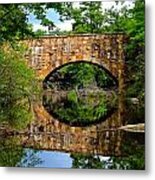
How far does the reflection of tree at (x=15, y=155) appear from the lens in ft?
8.32

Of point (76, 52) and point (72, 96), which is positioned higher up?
point (76, 52)

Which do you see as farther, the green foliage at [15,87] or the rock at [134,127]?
the green foliage at [15,87]

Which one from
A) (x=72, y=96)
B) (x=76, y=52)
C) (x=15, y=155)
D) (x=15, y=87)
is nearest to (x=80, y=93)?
(x=72, y=96)

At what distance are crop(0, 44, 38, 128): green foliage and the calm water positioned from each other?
50 millimetres

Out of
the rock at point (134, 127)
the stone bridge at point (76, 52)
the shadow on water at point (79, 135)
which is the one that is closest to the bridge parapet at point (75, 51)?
the stone bridge at point (76, 52)

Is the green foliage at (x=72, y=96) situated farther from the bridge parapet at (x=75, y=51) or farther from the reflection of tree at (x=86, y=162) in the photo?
the reflection of tree at (x=86, y=162)

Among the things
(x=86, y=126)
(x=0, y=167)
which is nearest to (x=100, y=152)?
(x=86, y=126)

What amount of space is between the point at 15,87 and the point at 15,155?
12.1 inches

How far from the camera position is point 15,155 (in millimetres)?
2555

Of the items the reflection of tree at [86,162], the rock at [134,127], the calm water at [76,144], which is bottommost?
the reflection of tree at [86,162]

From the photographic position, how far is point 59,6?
2533 mm

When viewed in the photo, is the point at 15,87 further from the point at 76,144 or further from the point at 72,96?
the point at 76,144

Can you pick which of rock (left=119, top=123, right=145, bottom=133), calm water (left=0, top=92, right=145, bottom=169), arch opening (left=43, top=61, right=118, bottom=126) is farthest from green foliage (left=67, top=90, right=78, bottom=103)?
rock (left=119, top=123, right=145, bottom=133)

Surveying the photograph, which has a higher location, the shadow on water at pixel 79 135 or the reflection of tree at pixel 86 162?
the shadow on water at pixel 79 135
